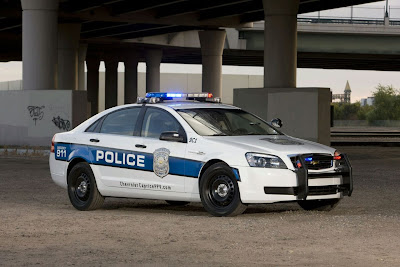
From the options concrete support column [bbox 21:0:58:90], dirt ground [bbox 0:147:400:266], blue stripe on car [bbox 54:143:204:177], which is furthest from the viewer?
concrete support column [bbox 21:0:58:90]

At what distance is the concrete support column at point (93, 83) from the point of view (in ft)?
320

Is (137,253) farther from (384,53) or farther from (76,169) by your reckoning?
(384,53)

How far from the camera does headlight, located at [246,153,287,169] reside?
1292cm

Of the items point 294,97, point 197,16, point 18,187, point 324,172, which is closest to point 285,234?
point 324,172

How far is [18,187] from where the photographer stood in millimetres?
19172

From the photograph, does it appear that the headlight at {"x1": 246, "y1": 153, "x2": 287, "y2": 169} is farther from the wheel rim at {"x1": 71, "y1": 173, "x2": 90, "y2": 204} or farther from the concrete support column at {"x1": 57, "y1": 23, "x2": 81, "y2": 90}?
the concrete support column at {"x1": 57, "y1": 23, "x2": 81, "y2": 90}

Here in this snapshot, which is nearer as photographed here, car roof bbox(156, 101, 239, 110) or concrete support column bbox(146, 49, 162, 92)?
car roof bbox(156, 101, 239, 110)

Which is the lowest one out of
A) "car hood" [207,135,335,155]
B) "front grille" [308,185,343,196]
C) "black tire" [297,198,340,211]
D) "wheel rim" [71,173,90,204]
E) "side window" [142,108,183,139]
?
"black tire" [297,198,340,211]

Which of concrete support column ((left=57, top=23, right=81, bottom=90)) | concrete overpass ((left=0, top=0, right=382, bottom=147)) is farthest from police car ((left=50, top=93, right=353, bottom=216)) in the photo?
concrete support column ((left=57, top=23, right=81, bottom=90))

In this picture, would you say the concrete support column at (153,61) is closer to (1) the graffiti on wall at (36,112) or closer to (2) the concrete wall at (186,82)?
(2) the concrete wall at (186,82)

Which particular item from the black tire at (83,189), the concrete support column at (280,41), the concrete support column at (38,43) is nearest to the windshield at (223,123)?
the black tire at (83,189)

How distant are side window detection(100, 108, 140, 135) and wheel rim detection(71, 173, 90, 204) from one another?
0.74m

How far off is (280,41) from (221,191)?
27305 mm

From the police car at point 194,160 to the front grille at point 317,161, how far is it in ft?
0.04
